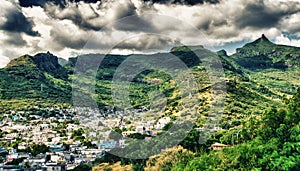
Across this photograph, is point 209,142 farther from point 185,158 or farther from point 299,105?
point 299,105

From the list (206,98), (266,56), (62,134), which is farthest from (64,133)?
(266,56)

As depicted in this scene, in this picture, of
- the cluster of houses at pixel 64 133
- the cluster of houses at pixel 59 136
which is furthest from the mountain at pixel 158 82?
the cluster of houses at pixel 59 136

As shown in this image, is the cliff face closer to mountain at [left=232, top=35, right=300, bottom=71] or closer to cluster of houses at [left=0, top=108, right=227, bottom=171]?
cluster of houses at [left=0, top=108, right=227, bottom=171]

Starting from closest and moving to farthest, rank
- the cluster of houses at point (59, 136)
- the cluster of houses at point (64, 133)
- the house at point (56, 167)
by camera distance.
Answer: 1. the house at point (56, 167)
2. the cluster of houses at point (59, 136)
3. the cluster of houses at point (64, 133)

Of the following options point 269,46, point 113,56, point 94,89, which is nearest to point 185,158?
point 94,89

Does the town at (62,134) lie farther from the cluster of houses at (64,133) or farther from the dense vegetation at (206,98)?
the dense vegetation at (206,98)

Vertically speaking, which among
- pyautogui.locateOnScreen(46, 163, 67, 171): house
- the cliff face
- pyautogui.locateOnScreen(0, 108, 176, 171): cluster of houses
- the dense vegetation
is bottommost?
pyautogui.locateOnScreen(46, 163, 67, 171): house

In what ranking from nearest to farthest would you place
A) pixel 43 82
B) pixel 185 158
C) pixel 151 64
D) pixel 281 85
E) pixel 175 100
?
pixel 185 158, pixel 175 100, pixel 43 82, pixel 281 85, pixel 151 64

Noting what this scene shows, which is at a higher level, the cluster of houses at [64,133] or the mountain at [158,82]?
the mountain at [158,82]

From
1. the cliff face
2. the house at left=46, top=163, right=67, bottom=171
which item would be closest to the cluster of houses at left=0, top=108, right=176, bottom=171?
the house at left=46, top=163, right=67, bottom=171

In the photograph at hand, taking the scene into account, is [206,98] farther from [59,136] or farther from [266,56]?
[266,56]

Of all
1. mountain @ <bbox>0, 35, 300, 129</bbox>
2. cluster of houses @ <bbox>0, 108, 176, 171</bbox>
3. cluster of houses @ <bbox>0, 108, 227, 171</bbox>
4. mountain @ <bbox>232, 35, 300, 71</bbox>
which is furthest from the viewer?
mountain @ <bbox>232, 35, 300, 71</bbox>
